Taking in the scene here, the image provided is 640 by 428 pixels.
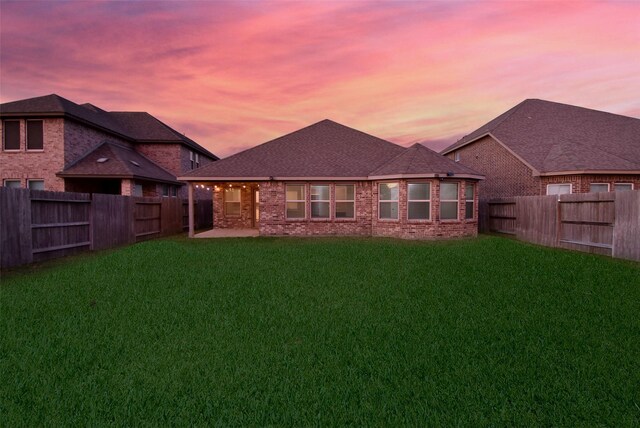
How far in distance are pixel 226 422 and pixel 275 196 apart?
1698cm

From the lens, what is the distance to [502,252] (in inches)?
468

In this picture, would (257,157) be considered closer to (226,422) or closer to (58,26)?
(58,26)

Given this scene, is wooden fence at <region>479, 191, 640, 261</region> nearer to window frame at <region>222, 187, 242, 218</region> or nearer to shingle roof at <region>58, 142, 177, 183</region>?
window frame at <region>222, 187, 242, 218</region>

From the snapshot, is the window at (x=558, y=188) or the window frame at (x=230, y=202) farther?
the window frame at (x=230, y=202)

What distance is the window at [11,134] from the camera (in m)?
20.6

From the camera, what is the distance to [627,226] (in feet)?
36.6

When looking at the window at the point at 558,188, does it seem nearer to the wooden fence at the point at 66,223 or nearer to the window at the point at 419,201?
the window at the point at 419,201

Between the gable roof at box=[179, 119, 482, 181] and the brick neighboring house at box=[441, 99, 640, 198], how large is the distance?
490 centimetres

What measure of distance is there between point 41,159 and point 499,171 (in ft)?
91.0

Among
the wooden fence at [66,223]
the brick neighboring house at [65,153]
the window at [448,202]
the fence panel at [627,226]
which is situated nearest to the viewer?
the wooden fence at [66,223]

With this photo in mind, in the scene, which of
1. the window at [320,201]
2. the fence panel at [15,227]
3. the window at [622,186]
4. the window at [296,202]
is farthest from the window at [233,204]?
the window at [622,186]

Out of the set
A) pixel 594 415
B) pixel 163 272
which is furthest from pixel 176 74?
pixel 594 415

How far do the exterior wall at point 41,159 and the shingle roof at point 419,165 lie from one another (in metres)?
18.0

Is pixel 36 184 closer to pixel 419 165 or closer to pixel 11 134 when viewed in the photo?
pixel 11 134
